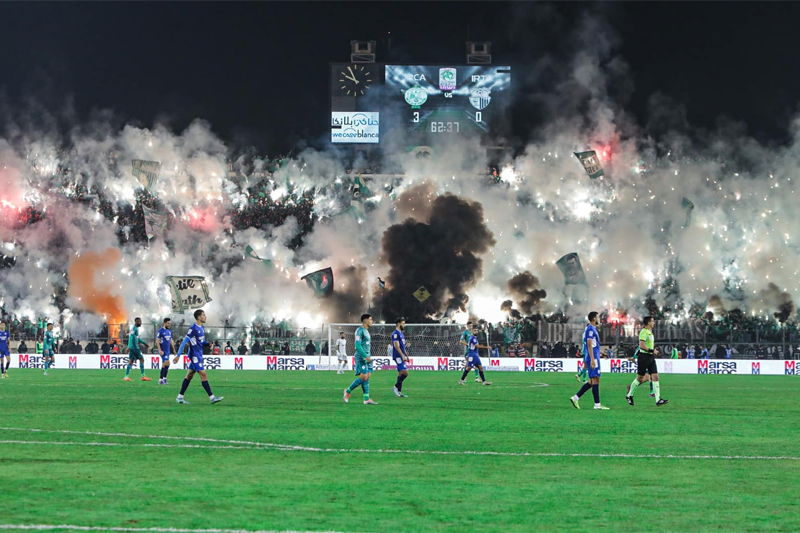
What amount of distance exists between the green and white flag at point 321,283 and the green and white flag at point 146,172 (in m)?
20.8

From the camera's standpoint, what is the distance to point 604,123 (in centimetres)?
9469

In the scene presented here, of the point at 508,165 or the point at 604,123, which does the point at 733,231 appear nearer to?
the point at 604,123

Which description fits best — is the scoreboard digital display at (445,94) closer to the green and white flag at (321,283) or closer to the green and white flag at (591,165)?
the green and white flag at (591,165)

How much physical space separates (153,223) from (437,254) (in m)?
28.0

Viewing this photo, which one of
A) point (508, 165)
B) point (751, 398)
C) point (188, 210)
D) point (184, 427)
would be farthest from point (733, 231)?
point (184, 427)

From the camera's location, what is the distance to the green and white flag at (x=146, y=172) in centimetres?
9600

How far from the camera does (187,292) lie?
7162cm

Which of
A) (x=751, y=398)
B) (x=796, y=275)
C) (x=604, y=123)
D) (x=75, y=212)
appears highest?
(x=604, y=123)

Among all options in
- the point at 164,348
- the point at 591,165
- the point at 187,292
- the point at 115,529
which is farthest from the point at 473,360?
the point at 591,165

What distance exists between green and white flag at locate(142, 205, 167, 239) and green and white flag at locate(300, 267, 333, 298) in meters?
15.6

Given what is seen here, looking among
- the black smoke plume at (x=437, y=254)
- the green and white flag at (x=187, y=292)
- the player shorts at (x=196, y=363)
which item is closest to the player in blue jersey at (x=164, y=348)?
the player shorts at (x=196, y=363)

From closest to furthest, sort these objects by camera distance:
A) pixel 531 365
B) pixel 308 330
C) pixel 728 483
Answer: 1. pixel 728 483
2. pixel 531 365
3. pixel 308 330

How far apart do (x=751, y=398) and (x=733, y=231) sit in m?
62.5

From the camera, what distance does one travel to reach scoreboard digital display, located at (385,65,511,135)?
9238 centimetres
